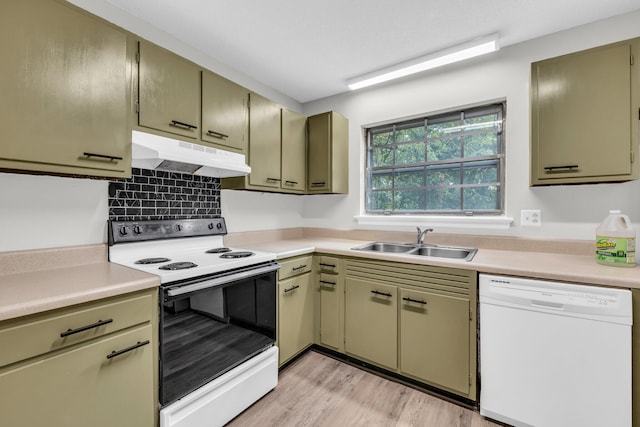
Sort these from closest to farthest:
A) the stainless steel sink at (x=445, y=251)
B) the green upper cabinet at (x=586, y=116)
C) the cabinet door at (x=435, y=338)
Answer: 1. the green upper cabinet at (x=586, y=116)
2. the cabinet door at (x=435, y=338)
3. the stainless steel sink at (x=445, y=251)

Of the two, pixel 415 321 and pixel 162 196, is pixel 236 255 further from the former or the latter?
pixel 415 321

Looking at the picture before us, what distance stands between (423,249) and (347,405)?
1309 millimetres

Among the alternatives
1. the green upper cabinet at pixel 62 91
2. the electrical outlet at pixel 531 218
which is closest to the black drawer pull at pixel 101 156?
the green upper cabinet at pixel 62 91

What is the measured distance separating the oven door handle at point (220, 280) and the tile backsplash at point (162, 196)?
0.78 metres

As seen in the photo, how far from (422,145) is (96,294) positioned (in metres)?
2.61

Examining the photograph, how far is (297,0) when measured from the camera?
167 centimetres

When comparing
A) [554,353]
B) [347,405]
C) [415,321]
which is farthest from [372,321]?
[554,353]

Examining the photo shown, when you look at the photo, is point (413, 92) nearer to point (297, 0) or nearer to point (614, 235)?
point (297, 0)

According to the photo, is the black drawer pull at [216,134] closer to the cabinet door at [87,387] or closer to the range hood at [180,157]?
the range hood at [180,157]

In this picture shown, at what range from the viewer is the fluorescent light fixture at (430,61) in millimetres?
1998

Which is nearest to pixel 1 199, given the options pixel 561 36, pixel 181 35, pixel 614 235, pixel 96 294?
pixel 96 294

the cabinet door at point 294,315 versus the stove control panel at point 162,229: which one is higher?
the stove control panel at point 162,229

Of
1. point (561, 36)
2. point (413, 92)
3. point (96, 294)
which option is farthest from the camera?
point (413, 92)

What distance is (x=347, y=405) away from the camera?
1.73 meters
